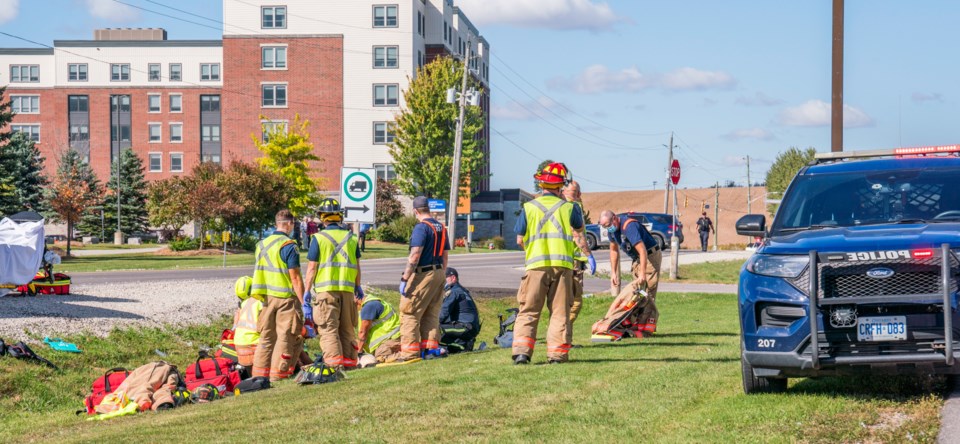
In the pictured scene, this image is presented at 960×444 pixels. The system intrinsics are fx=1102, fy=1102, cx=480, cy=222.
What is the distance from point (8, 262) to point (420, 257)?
8423 mm

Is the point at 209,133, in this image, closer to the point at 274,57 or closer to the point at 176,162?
the point at 176,162

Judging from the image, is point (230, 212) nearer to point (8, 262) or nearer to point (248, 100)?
point (248, 100)

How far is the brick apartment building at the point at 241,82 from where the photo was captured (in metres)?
77.7

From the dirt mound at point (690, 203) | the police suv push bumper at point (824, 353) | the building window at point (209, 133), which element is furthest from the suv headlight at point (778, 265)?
the dirt mound at point (690, 203)

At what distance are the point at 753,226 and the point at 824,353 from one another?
71.2 inches

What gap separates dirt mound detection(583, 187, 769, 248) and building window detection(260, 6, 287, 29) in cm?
6738

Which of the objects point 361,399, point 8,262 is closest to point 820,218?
point 361,399

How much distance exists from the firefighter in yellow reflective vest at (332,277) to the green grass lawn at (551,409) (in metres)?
0.70

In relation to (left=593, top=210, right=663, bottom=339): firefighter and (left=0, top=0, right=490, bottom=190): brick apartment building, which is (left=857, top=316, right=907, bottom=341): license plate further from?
(left=0, top=0, right=490, bottom=190): brick apartment building

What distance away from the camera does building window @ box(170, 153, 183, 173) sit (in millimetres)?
88000

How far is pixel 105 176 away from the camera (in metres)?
89.7

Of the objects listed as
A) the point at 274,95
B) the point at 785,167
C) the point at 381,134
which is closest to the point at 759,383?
the point at 381,134

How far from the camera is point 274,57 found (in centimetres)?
7888

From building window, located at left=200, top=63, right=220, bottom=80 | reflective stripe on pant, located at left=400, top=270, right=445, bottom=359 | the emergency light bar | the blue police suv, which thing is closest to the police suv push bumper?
the blue police suv
